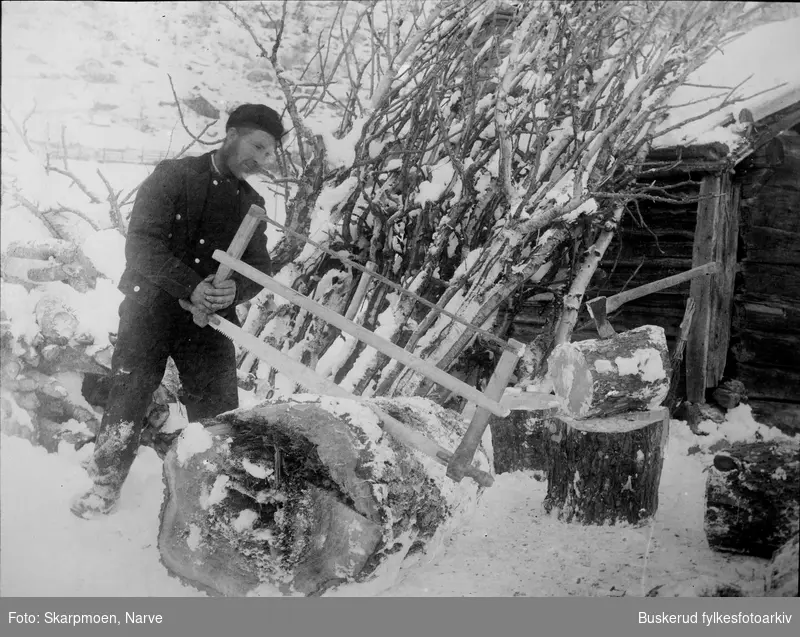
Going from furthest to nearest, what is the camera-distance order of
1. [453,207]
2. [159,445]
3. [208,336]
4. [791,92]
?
[453,207] < [791,92] < [159,445] < [208,336]

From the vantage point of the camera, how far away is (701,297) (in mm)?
3529

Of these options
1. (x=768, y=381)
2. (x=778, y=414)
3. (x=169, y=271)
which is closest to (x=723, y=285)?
(x=768, y=381)

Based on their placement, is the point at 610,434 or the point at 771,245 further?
the point at 771,245

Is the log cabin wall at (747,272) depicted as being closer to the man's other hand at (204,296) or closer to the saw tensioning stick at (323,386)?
the saw tensioning stick at (323,386)

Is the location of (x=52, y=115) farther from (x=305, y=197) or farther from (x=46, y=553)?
(x=46, y=553)

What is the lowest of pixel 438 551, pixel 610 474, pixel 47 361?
pixel 438 551

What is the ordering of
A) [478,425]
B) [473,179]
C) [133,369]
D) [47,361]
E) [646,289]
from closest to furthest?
[478,425] → [133,369] → [47,361] → [646,289] → [473,179]

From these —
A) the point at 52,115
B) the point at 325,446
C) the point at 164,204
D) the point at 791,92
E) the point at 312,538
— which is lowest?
the point at 312,538

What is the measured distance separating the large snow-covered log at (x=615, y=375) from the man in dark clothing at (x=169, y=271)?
133cm

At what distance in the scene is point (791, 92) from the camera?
9.12 feet

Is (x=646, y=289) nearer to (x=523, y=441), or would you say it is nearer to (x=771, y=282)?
(x=523, y=441)

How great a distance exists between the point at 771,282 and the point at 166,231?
3504 millimetres
